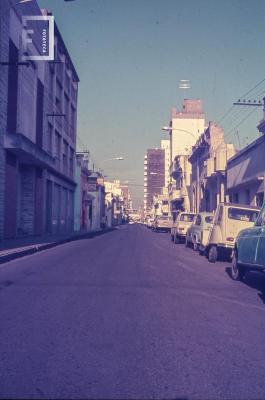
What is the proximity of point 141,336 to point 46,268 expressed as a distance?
25.7 feet

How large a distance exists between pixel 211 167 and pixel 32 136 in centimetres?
1854

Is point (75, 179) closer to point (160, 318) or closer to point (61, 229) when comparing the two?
point (61, 229)

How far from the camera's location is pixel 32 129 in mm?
31359

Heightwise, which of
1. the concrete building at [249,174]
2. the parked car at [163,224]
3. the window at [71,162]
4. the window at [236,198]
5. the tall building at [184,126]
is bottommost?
the parked car at [163,224]

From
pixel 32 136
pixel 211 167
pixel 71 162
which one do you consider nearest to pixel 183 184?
pixel 71 162

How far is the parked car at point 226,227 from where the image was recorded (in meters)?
15.4

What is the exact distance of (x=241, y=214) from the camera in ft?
52.1

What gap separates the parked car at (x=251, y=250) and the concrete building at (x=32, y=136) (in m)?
12.9

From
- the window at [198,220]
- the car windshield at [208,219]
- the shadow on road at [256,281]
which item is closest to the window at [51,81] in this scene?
the window at [198,220]

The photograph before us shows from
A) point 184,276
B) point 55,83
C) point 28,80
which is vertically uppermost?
point 55,83

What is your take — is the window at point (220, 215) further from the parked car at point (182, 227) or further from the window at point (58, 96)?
the window at point (58, 96)

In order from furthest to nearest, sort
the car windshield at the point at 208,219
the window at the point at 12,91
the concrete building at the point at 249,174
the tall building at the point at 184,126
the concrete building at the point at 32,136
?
the tall building at the point at 184,126
the concrete building at the point at 249,174
the window at the point at 12,91
the concrete building at the point at 32,136
the car windshield at the point at 208,219

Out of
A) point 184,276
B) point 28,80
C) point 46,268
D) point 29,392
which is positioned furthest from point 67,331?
point 28,80

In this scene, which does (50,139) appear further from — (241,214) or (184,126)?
(184,126)
